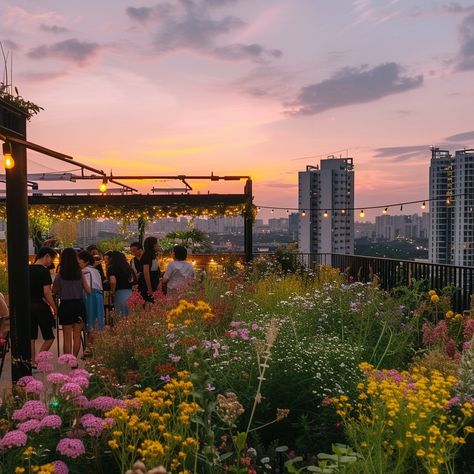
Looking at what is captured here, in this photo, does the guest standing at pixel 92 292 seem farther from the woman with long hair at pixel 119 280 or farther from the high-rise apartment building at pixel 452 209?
the high-rise apartment building at pixel 452 209

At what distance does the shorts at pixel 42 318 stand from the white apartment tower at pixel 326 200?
55711 millimetres

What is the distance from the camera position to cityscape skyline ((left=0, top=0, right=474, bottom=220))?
346 inches

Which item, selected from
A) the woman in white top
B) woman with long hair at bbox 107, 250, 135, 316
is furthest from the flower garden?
woman with long hair at bbox 107, 250, 135, 316

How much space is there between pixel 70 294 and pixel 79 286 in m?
0.14

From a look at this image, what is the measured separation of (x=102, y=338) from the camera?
14.7ft

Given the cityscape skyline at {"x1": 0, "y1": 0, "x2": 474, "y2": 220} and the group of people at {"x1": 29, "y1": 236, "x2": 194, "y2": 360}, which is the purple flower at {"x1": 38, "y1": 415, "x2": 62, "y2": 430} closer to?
the group of people at {"x1": 29, "y1": 236, "x2": 194, "y2": 360}

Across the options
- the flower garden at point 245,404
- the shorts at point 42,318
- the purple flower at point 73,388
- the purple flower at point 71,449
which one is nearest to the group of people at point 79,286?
the shorts at point 42,318

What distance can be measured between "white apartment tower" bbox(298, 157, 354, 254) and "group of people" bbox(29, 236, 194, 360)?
177ft

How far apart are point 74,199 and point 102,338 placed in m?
11.5

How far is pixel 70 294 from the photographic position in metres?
6.76

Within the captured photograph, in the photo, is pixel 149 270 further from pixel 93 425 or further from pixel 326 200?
pixel 326 200

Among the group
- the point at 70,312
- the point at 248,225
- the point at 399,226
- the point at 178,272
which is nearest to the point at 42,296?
the point at 70,312

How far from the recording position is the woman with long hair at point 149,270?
832 cm

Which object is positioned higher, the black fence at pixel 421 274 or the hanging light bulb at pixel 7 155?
the hanging light bulb at pixel 7 155
